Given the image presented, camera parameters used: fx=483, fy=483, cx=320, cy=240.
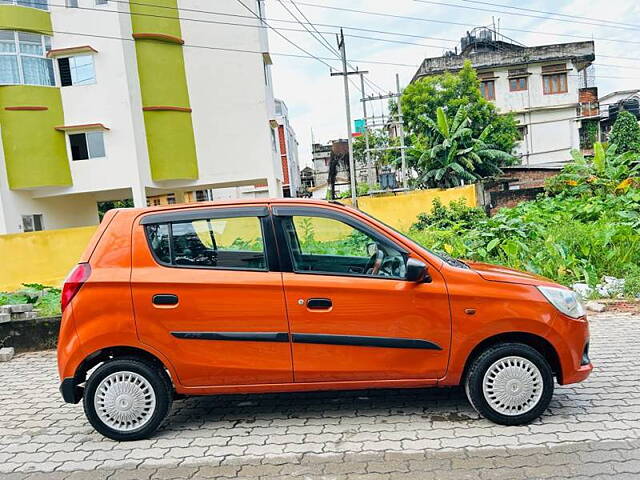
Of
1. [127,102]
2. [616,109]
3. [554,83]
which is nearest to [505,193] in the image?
[127,102]

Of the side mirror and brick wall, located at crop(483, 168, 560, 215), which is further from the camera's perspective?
brick wall, located at crop(483, 168, 560, 215)

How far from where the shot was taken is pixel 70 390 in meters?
3.88

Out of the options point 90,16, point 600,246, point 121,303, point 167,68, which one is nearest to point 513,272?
point 121,303

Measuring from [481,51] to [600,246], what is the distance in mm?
31096

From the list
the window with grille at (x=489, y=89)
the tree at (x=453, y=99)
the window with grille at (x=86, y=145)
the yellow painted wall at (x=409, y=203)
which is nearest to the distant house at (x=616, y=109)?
the window with grille at (x=489, y=89)

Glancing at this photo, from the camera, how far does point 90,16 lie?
18.7m

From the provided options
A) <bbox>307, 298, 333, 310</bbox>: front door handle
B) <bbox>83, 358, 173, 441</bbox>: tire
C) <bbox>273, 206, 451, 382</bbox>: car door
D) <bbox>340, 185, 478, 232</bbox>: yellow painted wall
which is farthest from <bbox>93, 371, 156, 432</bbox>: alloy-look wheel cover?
<bbox>340, 185, 478, 232</bbox>: yellow painted wall

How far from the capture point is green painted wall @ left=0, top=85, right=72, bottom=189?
1814 centimetres

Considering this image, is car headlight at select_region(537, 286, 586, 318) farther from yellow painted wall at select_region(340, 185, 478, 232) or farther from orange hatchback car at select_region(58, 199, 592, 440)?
yellow painted wall at select_region(340, 185, 478, 232)

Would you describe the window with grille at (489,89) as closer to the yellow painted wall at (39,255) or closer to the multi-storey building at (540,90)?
the multi-storey building at (540,90)

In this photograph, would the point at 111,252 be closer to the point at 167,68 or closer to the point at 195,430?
the point at 195,430

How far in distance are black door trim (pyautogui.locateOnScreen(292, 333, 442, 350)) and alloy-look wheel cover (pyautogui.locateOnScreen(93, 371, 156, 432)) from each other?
1.29m

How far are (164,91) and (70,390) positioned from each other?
58.4 feet

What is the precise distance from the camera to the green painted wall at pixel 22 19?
17.9 metres
